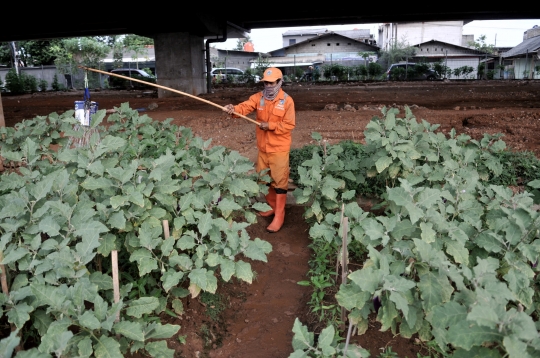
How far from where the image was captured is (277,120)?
474cm

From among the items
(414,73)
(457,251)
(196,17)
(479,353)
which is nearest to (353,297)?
(479,353)

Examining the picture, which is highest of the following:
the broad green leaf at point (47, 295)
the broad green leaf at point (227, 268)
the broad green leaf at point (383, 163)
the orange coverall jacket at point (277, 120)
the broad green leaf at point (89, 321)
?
the orange coverall jacket at point (277, 120)

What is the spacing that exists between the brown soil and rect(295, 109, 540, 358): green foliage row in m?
0.59

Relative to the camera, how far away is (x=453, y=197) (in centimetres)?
340

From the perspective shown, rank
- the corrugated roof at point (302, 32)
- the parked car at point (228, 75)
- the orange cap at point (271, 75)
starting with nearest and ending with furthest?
1. the orange cap at point (271, 75)
2. the parked car at point (228, 75)
3. the corrugated roof at point (302, 32)

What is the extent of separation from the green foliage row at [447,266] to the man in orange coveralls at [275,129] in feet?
2.00

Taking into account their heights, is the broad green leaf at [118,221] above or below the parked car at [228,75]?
below

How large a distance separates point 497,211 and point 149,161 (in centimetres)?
252

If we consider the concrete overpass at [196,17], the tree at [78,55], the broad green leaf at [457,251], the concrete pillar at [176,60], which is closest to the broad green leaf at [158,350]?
the broad green leaf at [457,251]

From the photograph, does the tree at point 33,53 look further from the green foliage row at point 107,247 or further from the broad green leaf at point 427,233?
the broad green leaf at point 427,233

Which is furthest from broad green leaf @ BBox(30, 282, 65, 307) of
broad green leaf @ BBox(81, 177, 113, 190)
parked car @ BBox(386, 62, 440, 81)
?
parked car @ BBox(386, 62, 440, 81)

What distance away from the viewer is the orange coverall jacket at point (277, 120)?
185 inches

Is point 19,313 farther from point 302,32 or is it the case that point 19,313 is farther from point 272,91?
point 302,32

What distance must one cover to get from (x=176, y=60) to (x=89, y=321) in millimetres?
13978
